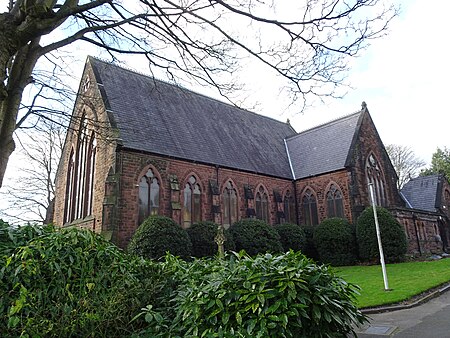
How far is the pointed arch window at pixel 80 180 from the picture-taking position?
18.4 meters

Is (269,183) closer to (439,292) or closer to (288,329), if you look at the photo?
(439,292)

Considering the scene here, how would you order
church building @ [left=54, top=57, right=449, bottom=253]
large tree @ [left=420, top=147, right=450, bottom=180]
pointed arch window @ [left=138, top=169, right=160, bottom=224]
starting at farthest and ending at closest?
large tree @ [left=420, top=147, right=450, bottom=180] → pointed arch window @ [left=138, top=169, right=160, bottom=224] → church building @ [left=54, top=57, right=449, bottom=253]

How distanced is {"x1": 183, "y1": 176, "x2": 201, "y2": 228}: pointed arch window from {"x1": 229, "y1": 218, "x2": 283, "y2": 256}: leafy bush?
85.1 inches

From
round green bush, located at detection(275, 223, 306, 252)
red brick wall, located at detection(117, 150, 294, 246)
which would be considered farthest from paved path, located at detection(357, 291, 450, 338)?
red brick wall, located at detection(117, 150, 294, 246)

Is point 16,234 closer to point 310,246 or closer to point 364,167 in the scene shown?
point 310,246

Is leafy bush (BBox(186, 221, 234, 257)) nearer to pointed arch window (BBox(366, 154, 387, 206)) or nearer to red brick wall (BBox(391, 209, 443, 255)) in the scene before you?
red brick wall (BBox(391, 209, 443, 255))

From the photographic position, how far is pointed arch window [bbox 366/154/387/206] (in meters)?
24.6

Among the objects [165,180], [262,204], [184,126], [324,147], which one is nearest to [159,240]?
[165,180]

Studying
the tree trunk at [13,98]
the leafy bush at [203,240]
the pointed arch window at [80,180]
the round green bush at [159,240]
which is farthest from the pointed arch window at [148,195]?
the tree trunk at [13,98]

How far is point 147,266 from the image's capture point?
5523 mm

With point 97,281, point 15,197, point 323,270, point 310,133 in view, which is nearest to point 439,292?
point 323,270

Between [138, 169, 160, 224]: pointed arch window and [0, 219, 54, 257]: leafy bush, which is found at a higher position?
[138, 169, 160, 224]: pointed arch window

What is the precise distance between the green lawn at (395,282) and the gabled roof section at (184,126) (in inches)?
393

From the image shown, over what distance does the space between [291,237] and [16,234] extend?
57.6 ft
